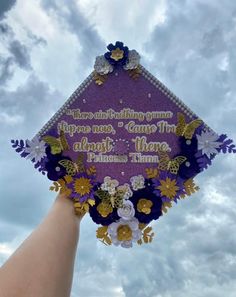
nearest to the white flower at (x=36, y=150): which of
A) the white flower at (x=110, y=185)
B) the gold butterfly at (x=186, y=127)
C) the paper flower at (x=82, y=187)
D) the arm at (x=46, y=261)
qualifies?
the paper flower at (x=82, y=187)

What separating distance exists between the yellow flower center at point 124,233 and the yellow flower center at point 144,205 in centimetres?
26

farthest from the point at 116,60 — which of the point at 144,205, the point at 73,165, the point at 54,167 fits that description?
the point at 144,205

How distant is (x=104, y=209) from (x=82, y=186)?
393 millimetres

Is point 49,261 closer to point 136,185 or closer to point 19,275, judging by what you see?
point 19,275

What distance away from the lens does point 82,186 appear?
622 cm

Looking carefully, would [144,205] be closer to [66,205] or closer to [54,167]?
[66,205]

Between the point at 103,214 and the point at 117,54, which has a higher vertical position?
the point at 117,54

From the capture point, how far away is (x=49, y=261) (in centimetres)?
540

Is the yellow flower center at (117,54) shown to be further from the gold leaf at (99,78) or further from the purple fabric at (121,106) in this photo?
the gold leaf at (99,78)

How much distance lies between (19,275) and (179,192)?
6.86 feet

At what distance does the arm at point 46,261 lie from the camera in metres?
5.12

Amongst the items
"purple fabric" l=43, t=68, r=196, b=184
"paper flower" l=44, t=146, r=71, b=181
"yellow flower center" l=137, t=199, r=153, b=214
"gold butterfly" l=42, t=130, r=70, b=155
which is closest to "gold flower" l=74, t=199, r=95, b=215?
"purple fabric" l=43, t=68, r=196, b=184

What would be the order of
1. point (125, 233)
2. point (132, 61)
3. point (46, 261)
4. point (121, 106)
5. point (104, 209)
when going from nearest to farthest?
point (46, 261) < point (125, 233) < point (104, 209) < point (121, 106) < point (132, 61)

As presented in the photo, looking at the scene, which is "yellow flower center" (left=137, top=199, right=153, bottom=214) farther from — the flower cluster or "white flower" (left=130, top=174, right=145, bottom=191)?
the flower cluster
